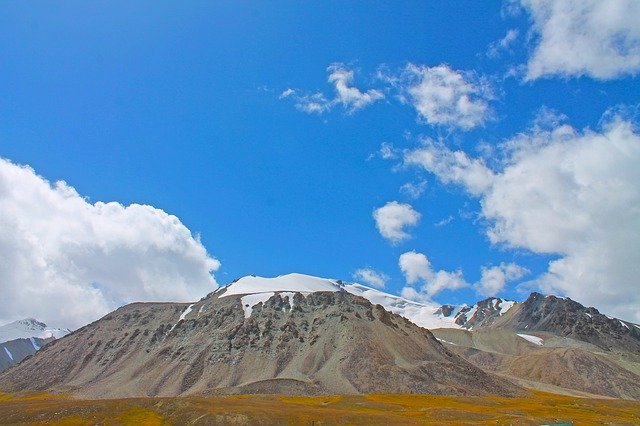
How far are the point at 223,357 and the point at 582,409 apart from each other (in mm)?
Answer: 110779

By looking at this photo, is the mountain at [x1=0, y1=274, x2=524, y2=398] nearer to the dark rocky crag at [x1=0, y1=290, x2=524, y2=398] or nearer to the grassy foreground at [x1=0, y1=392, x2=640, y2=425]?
the dark rocky crag at [x1=0, y1=290, x2=524, y2=398]

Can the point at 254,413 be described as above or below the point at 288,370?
below

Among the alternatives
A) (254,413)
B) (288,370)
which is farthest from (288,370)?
(254,413)

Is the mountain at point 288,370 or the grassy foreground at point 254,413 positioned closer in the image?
the grassy foreground at point 254,413

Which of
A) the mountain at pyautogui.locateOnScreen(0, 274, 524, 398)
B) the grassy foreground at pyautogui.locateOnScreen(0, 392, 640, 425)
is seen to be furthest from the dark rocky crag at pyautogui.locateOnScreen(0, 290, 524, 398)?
the grassy foreground at pyautogui.locateOnScreen(0, 392, 640, 425)

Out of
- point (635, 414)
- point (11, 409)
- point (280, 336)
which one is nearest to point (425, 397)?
point (635, 414)

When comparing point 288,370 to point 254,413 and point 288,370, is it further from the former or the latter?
point 254,413

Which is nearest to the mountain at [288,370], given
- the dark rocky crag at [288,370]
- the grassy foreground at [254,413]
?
the dark rocky crag at [288,370]

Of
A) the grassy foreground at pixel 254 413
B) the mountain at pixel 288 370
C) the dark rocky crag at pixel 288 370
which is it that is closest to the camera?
the grassy foreground at pixel 254 413

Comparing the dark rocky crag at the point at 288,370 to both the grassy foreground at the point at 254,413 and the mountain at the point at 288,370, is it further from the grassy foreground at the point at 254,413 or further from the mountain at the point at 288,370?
the grassy foreground at the point at 254,413

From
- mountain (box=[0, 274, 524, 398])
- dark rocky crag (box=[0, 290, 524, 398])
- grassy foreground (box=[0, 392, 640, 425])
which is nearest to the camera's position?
grassy foreground (box=[0, 392, 640, 425])

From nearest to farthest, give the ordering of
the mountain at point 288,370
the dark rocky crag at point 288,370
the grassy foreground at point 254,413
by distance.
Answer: the grassy foreground at point 254,413 < the mountain at point 288,370 < the dark rocky crag at point 288,370

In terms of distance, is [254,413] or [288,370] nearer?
[254,413]

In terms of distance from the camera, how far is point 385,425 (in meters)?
92.5
